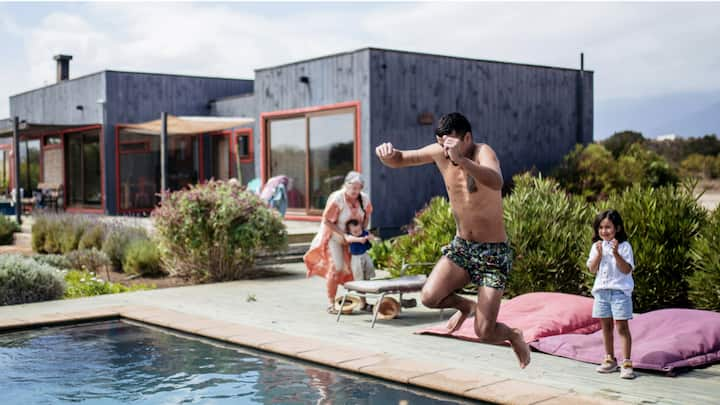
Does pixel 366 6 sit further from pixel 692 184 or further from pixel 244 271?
A: pixel 692 184

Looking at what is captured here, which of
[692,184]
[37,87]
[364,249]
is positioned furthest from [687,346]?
[37,87]

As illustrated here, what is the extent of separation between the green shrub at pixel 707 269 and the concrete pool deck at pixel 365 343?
5.02 ft

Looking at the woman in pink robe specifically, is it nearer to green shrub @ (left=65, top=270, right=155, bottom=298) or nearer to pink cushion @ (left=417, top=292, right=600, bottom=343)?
pink cushion @ (left=417, top=292, right=600, bottom=343)

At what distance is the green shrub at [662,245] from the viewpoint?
755cm

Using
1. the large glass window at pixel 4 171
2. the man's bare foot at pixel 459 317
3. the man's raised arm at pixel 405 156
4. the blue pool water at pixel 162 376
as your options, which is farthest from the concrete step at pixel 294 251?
the large glass window at pixel 4 171

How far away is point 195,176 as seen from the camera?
906 inches

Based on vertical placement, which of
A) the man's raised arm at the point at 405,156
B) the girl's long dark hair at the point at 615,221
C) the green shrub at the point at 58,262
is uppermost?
the man's raised arm at the point at 405,156

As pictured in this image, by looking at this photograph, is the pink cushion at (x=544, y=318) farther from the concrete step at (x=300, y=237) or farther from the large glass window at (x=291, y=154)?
the large glass window at (x=291, y=154)

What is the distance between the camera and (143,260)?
1185 cm

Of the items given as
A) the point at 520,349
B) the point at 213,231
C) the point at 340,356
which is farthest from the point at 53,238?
the point at 520,349

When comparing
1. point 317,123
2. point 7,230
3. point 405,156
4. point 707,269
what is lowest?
point 7,230

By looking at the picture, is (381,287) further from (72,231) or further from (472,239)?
(72,231)

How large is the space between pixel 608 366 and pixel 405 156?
2159 millimetres

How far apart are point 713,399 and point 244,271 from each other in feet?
25.3
